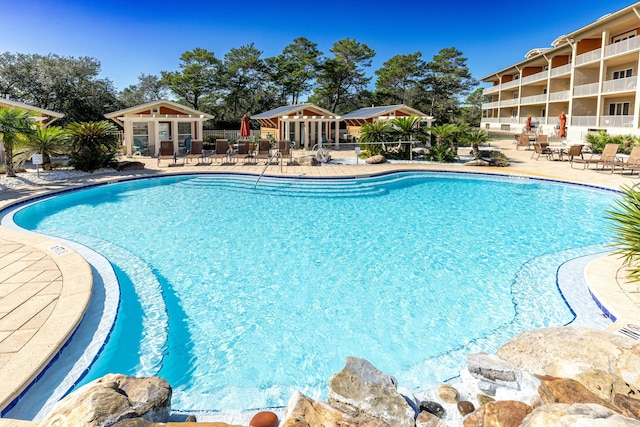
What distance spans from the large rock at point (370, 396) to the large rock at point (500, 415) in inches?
15.6

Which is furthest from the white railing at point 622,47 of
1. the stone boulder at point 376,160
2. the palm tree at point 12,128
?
the palm tree at point 12,128

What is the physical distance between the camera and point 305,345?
4547mm

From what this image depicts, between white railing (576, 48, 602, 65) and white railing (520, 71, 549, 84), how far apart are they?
18.8 ft

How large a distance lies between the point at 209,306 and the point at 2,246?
→ 3609 millimetres

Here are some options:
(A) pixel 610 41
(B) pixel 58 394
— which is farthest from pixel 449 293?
(A) pixel 610 41

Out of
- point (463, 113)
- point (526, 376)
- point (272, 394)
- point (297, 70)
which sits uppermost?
point (297, 70)

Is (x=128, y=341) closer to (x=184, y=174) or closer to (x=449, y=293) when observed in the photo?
(x=449, y=293)

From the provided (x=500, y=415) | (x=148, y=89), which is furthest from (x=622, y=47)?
(x=148, y=89)

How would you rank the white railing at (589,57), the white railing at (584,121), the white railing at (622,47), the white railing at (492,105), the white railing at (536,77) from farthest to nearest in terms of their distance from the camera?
1. the white railing at (492,105)
2. the white railing at (536,77)
3. the white railing at (589,57)
4. the white railing at (584,121)
5. the white railing at (622,47)

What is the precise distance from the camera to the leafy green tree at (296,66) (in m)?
41.5

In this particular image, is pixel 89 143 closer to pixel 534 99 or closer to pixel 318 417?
pixel 318 417

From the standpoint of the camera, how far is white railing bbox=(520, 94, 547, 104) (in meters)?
36.1

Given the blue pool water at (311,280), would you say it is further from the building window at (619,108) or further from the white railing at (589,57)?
the white railing at (589,57)

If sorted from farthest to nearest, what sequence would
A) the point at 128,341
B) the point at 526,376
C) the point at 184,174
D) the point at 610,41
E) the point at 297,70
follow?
1. the point at 297,70
2. the point at 610,41
3. the point at 184,174
4. the point at 128,341
5. the point at 526,376
